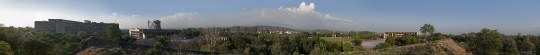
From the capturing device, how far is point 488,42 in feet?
59.9

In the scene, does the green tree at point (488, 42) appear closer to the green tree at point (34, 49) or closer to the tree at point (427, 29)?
the green tree at point (34, 49)

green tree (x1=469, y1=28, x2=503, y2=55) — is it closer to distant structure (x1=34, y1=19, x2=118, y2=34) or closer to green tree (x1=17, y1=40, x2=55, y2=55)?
green tree (x1=17, y1=40, x2=55, y2=55)

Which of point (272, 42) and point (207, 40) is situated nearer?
point (272, 42)

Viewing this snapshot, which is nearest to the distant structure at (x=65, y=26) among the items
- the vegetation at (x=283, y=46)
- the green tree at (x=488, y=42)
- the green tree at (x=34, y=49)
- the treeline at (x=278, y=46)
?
the vegetation at (x=283, y=46)

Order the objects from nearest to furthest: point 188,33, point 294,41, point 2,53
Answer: point 2,53 → point 294,41 → point 188,33

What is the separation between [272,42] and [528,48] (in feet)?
43.6

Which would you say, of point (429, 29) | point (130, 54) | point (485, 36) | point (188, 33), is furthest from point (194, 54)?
point (188, 33)

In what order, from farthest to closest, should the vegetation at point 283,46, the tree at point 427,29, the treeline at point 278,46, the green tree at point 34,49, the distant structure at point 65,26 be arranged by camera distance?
the distant structure at point 65,26
the tree at point 427,29
the treeline at point 278,46
the vegetation at point 283,46
the green tree at point 34,49

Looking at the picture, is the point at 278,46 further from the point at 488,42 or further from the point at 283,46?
the point at 488,42

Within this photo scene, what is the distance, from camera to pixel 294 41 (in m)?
22.9

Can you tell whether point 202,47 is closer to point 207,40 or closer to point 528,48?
point 207,40

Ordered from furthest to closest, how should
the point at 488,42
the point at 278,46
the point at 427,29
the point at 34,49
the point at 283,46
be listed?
the point at 427,29, the point at 283,46, the point at 278,46, the point at 488,42, the point at 34,49

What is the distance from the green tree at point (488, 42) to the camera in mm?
18172

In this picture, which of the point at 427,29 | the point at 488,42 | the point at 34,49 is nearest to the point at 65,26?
the point at 427,29
